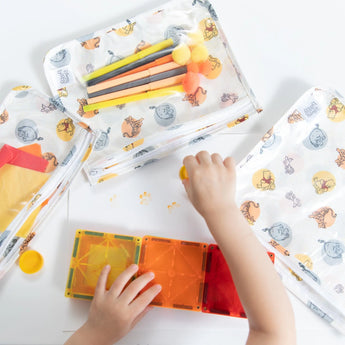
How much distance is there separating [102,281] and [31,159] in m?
0.19

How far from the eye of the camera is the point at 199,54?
589 mm

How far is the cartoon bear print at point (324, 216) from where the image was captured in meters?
0.58

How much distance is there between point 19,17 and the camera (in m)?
0.63

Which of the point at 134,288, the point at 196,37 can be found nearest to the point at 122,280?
the point at 134,288

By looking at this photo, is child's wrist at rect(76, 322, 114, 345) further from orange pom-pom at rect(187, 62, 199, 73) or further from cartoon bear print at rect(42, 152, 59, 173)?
orange pom-pom at rect(187, 62, 199, 73)

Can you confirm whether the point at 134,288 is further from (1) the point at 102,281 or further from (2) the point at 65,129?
(2) the point at 65,129

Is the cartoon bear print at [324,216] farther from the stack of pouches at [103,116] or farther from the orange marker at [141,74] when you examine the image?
the orange marker at [141,74]

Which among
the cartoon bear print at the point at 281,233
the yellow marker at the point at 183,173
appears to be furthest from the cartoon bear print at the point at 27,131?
the cartoon bear print at the point at 281,233

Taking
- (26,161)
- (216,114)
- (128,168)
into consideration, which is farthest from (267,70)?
(26,161)

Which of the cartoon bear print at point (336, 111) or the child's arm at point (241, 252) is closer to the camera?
the child's arm at point (241, 252)

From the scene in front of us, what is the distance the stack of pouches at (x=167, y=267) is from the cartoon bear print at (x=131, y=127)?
14 centimetres

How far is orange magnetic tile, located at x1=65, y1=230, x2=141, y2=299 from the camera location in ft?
1.83

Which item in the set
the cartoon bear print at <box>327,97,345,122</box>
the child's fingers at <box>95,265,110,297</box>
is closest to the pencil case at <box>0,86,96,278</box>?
the child's fingers at <box>95,265,110,297</box>

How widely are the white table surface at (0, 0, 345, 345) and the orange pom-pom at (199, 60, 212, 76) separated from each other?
0.06 m
